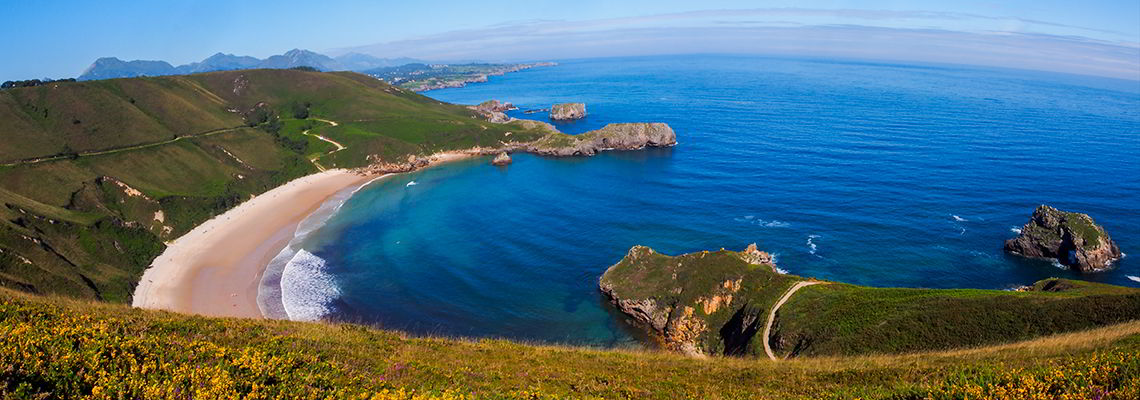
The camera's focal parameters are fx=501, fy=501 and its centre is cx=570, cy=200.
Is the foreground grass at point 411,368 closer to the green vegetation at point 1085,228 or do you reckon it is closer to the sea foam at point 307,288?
the sea foam at point 307,288

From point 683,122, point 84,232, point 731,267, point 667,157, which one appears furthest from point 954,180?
point 84,232

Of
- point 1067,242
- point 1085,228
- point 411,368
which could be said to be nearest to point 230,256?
point 411,368

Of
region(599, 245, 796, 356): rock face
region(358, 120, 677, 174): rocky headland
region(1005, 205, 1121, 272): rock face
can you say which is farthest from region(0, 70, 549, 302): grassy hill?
region(1005, 205, 1121, 272): rock face

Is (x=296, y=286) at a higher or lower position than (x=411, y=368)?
lower

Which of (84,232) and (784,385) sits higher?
(784,385)

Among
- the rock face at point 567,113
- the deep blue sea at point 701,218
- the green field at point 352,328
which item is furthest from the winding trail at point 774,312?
the rock face at point 567,113

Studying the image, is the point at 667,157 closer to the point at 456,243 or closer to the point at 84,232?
the point at 456,243

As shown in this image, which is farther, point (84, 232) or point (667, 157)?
point (667, 157)

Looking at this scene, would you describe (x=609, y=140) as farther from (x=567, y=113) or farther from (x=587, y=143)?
(x=567, y=113)
